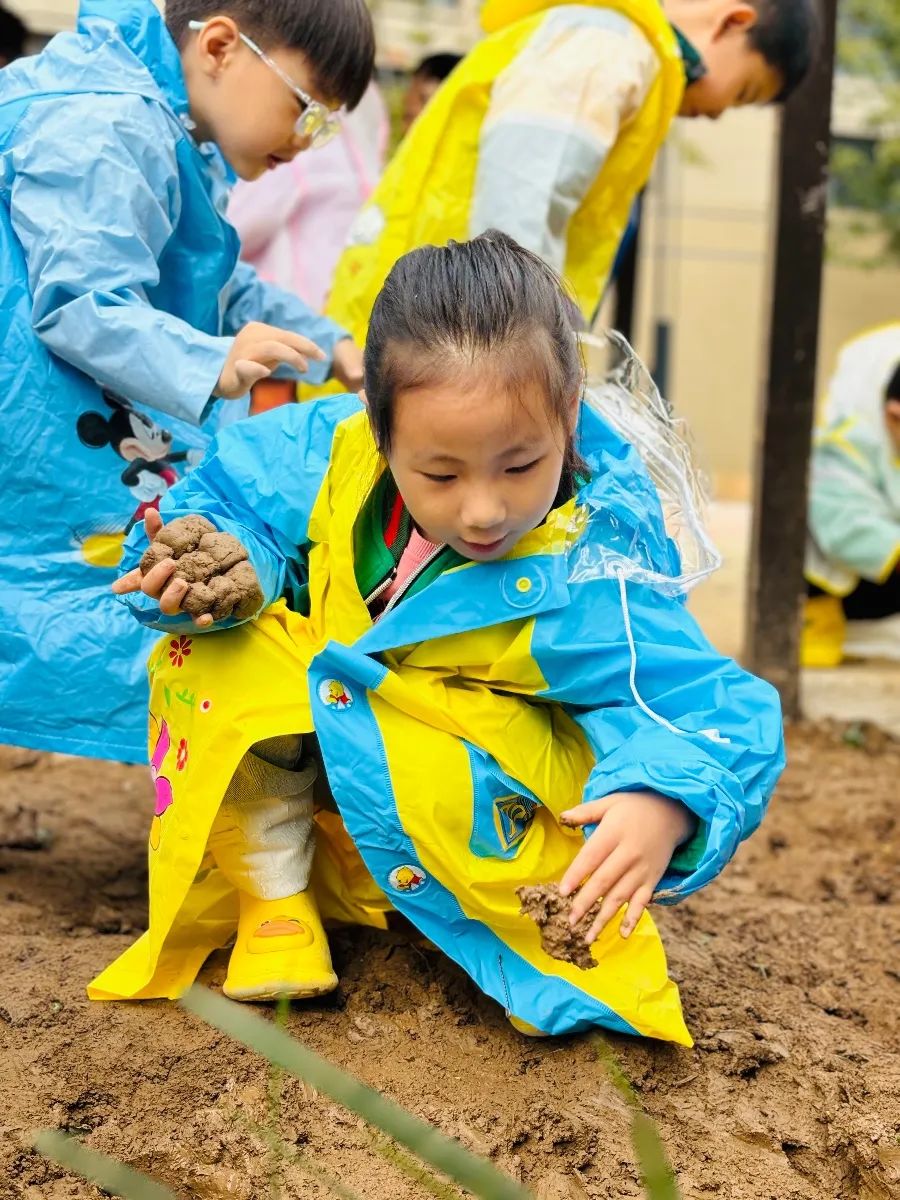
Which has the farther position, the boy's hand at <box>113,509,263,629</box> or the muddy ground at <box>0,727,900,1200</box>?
the boy's hand at <box>113,509,263,629</box>

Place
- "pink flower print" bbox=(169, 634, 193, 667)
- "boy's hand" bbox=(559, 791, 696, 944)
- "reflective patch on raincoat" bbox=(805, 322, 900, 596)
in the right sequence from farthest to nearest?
"reflective patch on raincoat" bbox=(805, 322, 900, 596) → "pink flower print" bbox=(169, 634, 193, 667) → "boy's hand" bbox=(559, 791, 696, 944)

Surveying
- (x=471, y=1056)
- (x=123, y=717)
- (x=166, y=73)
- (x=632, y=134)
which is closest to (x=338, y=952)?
(x=471, y=1056)

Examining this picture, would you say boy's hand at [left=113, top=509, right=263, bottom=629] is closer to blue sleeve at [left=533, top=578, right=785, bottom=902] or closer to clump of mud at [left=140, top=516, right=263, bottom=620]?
clump of mud at [left=140, top=516, right=263, bottom=620]

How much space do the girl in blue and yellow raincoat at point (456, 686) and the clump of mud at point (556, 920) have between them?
25mm

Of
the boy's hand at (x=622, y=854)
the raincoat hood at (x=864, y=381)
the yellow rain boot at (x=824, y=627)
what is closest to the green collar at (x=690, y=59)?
the boy's hand at (x=622, y=854)

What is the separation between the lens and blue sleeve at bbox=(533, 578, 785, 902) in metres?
1.54

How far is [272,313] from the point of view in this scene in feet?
8.45

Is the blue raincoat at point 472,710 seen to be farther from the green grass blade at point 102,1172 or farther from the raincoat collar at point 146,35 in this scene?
the raincoat collar at point 146,35

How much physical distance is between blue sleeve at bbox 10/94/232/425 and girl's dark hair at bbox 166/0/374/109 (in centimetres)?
23

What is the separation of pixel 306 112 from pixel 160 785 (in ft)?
3.60

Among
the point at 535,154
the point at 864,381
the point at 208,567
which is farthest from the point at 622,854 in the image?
the point at 864,381

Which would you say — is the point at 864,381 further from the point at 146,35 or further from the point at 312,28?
the point at 146,35

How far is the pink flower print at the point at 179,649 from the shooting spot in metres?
1.82

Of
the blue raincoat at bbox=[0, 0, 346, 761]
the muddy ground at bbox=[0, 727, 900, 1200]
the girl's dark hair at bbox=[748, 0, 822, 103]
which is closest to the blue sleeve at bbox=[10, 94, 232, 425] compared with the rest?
the blue raincoat at bbox=[0, 0, 346, 761]
